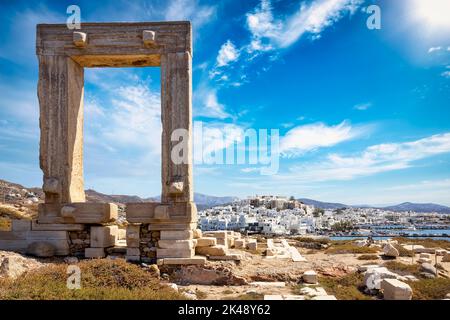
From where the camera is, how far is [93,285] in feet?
25.7

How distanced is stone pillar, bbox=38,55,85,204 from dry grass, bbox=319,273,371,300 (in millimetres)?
7459

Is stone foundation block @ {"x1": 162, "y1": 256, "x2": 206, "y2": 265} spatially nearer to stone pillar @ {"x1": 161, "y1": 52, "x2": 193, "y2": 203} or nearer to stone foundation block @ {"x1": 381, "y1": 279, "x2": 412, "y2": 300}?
stone pillar @ {"x1": 161, "y1": 52, "x2": 193, "y2": 203}

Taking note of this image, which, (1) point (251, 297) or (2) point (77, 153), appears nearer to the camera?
(1) point (251, 297)

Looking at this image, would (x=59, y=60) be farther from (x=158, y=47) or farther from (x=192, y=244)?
(x=192, y=244)

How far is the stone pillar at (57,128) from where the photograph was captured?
37.9ft

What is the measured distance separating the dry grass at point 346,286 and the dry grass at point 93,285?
3494mm

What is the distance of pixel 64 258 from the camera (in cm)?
1120

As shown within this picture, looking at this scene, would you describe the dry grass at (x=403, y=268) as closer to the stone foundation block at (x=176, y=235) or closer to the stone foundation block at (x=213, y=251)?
the stone foundation block at (x=213, y=251)

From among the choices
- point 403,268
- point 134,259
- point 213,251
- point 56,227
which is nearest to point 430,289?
point 403,268

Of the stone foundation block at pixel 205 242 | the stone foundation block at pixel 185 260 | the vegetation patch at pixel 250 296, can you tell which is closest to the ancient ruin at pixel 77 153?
the stone foundation block at pixel 185 260

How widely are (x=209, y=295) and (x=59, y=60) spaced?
8.08 metres

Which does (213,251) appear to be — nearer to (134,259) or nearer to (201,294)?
(134,259)

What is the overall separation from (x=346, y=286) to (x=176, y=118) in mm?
6202
